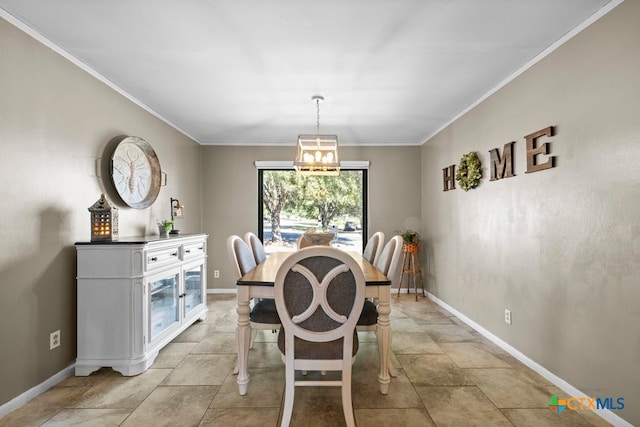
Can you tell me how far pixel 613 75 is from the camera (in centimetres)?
173

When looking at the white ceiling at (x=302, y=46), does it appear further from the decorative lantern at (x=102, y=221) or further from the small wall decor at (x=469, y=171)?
the decorative lantern at (x=102, y=221)

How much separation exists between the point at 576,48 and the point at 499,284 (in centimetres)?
190

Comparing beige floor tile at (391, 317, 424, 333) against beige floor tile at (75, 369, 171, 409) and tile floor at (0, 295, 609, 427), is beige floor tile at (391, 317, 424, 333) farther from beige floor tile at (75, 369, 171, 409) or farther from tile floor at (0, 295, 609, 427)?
beige floor tile at (75, 369, 171, 409)

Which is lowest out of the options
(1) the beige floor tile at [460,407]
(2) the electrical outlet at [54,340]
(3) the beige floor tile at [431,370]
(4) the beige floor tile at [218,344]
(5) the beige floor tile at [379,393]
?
(4) the beige floor tile at [218,344]

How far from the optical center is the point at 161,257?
2.59m

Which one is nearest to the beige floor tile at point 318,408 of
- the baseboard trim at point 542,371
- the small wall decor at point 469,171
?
the baseboard trim at point 542,371

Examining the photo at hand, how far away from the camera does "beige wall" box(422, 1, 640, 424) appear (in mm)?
1657

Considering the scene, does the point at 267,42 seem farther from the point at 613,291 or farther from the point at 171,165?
the point at 613,291

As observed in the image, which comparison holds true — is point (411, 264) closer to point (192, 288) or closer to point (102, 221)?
point (192, 288)

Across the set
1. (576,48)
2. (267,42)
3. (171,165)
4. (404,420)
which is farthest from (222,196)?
(576,48)

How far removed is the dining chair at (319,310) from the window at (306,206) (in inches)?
131

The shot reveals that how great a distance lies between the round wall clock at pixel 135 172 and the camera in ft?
8.89

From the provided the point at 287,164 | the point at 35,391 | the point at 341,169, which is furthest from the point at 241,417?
the point at 341,169

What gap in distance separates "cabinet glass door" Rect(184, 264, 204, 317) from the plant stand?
8.87 ft
